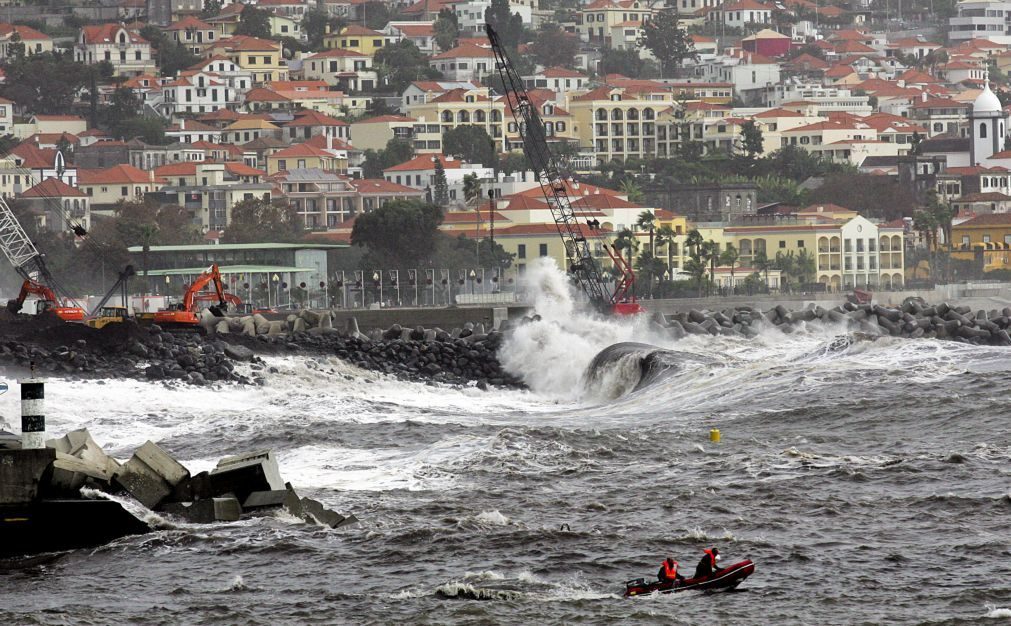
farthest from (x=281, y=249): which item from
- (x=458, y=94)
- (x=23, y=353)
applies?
(x=458, y=94)

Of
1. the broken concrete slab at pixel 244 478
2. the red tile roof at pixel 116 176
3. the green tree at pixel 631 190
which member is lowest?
the broken concrete slab at pixel 244 478

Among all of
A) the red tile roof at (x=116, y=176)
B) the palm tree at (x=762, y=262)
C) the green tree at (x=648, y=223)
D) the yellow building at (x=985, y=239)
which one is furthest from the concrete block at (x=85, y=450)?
the red tile roof at (x=116, y=176)

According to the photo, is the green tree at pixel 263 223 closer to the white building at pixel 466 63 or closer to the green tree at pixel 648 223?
the green tree at pixel 648 223

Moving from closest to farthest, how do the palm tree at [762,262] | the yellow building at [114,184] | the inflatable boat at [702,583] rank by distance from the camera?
the inflatable boat at [702,583], the palm tree at [762,262], the yellow building at [114,184]

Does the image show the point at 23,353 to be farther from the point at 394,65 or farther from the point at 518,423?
the point at 394,65

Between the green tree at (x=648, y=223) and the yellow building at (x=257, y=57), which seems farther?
the yellow building at (x=257, y=57)

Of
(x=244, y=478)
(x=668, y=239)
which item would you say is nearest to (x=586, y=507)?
(x=244, y=478)

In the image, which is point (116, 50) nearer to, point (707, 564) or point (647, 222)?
point (647, 222)

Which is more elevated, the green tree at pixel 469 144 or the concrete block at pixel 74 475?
the green tree at pixel 469 144
